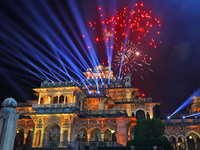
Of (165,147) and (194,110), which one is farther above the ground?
(194,110)

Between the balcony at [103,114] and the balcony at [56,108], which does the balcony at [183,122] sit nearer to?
the balcony at [103,114]

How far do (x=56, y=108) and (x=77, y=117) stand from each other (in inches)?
141

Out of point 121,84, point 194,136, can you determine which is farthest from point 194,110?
point 121,84

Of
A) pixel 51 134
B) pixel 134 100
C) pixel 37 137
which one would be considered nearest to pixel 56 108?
pixel 37 137

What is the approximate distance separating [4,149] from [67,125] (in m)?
23.7

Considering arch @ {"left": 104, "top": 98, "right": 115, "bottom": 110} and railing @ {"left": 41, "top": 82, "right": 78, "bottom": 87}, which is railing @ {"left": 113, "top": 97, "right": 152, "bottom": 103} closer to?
arch @ {"left": 104, "top": 98, "right": 115, "bottom": 110}

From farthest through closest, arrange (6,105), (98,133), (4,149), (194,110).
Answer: (194,110) < (98,133) < (6,105) < (4,149)

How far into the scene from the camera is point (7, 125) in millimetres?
8406

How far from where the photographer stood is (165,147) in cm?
2203

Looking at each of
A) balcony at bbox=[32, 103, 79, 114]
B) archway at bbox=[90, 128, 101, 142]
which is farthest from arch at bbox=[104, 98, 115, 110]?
balcony at bbox=[32, 103, 79, 114]

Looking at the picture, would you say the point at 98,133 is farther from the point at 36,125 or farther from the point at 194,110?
the point at 194,110

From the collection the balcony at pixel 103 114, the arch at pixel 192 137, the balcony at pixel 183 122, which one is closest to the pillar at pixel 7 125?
the balcony at pixel 103 114

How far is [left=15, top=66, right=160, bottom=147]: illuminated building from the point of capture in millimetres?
30938

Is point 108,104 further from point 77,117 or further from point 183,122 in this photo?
point 183,122
